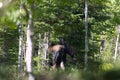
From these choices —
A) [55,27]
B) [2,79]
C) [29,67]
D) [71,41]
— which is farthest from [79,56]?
[2,79]

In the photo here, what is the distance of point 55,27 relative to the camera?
72.4ft

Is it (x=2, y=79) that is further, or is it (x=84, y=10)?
(x=84, y=10)

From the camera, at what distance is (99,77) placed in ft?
6.33

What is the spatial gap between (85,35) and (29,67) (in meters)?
17.9

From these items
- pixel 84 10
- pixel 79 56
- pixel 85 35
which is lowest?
pixel 79 56

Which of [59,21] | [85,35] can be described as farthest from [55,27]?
[85,35]

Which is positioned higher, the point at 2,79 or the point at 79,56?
the point at 2,79

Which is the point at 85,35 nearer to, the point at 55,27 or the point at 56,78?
the point at 55,27

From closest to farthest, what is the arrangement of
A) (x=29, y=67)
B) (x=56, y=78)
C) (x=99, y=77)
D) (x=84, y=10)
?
(x=99, y=77), (x=56, y=78), (x=29, y=67), (x=84, y=10)

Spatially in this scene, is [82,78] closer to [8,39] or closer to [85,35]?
[85,35]

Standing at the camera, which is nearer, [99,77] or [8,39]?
[99,77]

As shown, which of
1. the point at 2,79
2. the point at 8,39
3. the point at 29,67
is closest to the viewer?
the point at 2,79

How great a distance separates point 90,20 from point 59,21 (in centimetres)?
227

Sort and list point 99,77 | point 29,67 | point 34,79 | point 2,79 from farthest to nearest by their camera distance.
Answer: point 29,67
point 34,79
point 2,79
point 99,77
